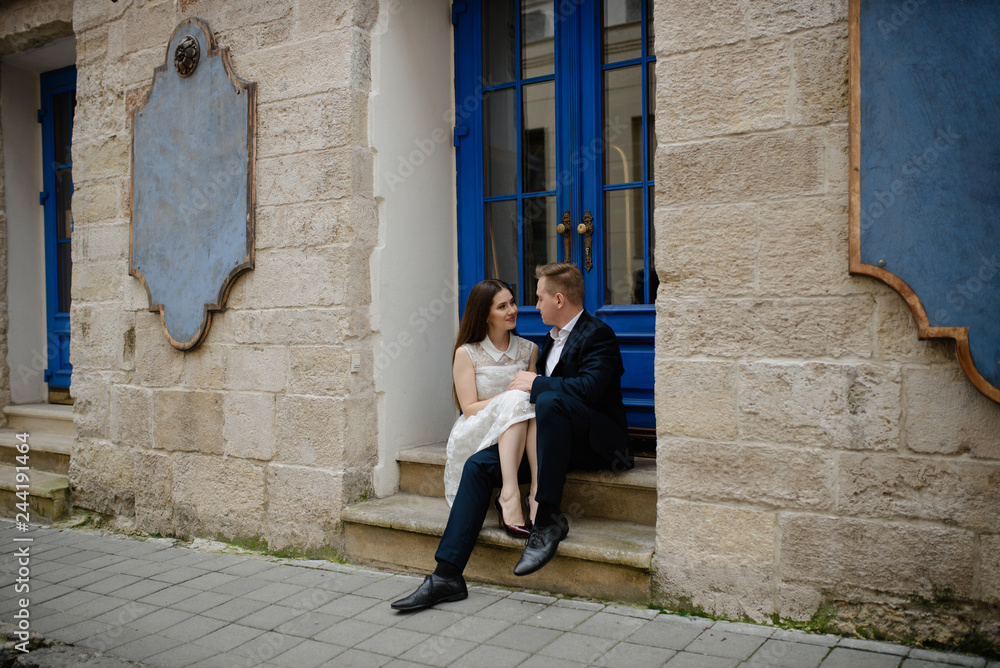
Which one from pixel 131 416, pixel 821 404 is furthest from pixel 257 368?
pixel 821 404

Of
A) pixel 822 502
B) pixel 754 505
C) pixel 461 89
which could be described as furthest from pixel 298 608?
pixel 461 89

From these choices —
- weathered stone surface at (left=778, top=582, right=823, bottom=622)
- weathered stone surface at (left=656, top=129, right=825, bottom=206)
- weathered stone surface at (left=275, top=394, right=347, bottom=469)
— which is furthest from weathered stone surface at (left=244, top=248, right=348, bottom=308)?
weathered stone surface at (left=778, top=582, right=823, bottom=622)

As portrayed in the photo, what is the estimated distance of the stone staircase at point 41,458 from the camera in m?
5.11

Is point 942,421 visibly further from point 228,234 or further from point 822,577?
point 228,234

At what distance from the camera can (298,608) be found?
335 centimetres

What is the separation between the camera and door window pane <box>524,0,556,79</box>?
4.30m

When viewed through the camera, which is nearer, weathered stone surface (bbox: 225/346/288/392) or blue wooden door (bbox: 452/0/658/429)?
blue wooden door (bbox: 452/0/658/429)

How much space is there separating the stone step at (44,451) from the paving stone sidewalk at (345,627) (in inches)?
62.4

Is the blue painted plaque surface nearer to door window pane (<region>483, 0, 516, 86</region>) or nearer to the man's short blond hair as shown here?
the man's short blond hair

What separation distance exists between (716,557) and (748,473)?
36 centimetres

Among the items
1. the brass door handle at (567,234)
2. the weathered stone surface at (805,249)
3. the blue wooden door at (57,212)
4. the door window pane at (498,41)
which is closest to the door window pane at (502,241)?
the brass door handle at (567,234)

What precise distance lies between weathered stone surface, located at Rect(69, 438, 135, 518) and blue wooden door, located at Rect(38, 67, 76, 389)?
1660 millimetres

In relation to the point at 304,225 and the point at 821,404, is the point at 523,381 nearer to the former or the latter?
the point at 821,404

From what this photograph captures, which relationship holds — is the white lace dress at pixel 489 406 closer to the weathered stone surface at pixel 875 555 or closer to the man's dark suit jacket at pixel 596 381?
the man's dark suit jacket at pixel 596 381
